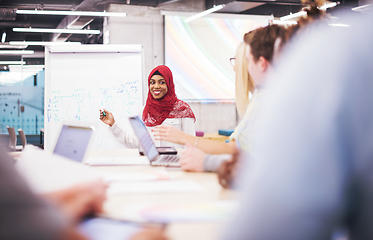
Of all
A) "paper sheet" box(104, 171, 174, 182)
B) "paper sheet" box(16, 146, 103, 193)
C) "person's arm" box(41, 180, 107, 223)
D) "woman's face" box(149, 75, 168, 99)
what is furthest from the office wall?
"person's arm" box(41, 180, 107, 223)

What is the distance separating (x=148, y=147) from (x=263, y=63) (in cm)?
66

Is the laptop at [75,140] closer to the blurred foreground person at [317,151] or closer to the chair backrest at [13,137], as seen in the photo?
the blurred foreground person at [317,151]

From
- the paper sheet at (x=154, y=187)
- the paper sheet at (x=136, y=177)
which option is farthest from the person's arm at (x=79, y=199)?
the paper sheet at (x=136, y=177)

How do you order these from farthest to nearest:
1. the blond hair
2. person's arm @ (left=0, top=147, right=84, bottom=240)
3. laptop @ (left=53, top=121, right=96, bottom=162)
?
laptop @ (left=53, top=121, right=96, bottom=162) < the blond hair < person's arm @ (left=0, top=147, right=84, bottom=240)

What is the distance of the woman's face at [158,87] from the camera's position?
2.84 meters

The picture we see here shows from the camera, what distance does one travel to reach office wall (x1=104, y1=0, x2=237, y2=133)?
5988 mm

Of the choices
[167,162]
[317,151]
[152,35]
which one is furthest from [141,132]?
[152,35]

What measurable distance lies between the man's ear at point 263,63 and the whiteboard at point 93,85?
7.81 ft

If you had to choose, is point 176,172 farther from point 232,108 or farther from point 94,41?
point 94,41

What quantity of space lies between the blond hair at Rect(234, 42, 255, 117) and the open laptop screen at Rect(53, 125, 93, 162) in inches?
25.2

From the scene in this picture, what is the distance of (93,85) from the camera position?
349 cm

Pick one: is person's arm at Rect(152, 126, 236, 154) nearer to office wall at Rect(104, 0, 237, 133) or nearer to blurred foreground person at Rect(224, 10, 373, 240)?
blurred foreground person at Rect(224, 10, 373, 240)

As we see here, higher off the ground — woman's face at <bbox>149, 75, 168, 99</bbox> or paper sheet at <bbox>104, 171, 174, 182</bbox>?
woman's face at <bbox>149, 75, 168, 99</bbox>

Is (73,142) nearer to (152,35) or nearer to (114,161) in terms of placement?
(114,161)
